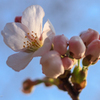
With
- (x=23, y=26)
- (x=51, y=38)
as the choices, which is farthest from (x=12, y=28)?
(x=51, y=38)

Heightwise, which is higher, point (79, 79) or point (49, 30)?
point (49, 30)

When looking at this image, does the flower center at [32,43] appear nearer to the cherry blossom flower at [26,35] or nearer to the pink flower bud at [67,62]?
the cherry blossom flower at [26,35]

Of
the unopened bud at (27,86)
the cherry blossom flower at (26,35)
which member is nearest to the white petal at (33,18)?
the cherry blossom flower at (26,35)

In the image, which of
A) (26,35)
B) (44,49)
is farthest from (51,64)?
(26,35)

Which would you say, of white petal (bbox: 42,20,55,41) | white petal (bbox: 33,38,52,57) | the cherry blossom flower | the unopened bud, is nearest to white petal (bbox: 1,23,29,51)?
the cherry blossom flower

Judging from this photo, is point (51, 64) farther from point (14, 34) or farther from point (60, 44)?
point (14, 34)

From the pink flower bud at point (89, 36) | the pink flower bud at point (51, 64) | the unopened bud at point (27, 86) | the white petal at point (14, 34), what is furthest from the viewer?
the unopened bud at point (27, 86)

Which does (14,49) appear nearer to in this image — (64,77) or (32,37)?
(32,37)
